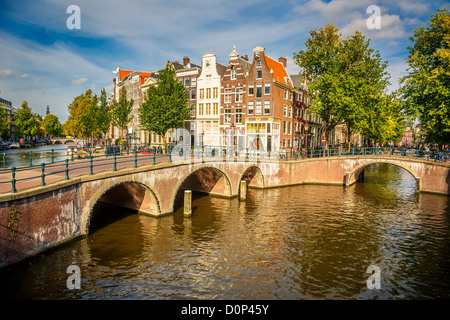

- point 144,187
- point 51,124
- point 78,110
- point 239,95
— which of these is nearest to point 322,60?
point 239,95

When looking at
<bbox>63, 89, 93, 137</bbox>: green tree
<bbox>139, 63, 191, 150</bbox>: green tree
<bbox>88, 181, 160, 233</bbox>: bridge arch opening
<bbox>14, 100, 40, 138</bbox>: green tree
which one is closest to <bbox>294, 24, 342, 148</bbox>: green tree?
<bbox>139, 63, 191, 150</bbox>: green tree

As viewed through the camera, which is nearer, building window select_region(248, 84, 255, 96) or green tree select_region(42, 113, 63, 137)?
building window select_region(248, 84, 255, 96)

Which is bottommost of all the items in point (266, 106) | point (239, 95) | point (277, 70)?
point (266, 106)

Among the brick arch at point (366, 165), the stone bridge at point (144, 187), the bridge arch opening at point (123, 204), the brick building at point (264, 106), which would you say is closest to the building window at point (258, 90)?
the brick building at point (264, 106)

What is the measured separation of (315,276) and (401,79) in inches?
1190

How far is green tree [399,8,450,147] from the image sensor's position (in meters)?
28.6

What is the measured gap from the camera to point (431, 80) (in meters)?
29.4

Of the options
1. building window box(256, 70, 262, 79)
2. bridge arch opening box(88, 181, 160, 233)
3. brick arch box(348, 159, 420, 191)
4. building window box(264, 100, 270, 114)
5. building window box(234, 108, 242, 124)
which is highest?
building window box(256, 70, 262, 79)

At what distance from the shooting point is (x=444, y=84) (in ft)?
96.4

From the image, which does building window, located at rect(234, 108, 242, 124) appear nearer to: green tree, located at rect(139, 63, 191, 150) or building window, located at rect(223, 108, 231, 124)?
building window, located at rect(223, 108, 231, 124)

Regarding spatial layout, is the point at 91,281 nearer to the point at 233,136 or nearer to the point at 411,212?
the point at 411,212

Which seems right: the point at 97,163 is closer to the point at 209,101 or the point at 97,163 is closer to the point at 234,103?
the point at 234,103

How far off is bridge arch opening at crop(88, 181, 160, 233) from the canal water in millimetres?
335

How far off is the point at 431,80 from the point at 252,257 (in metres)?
28.5
